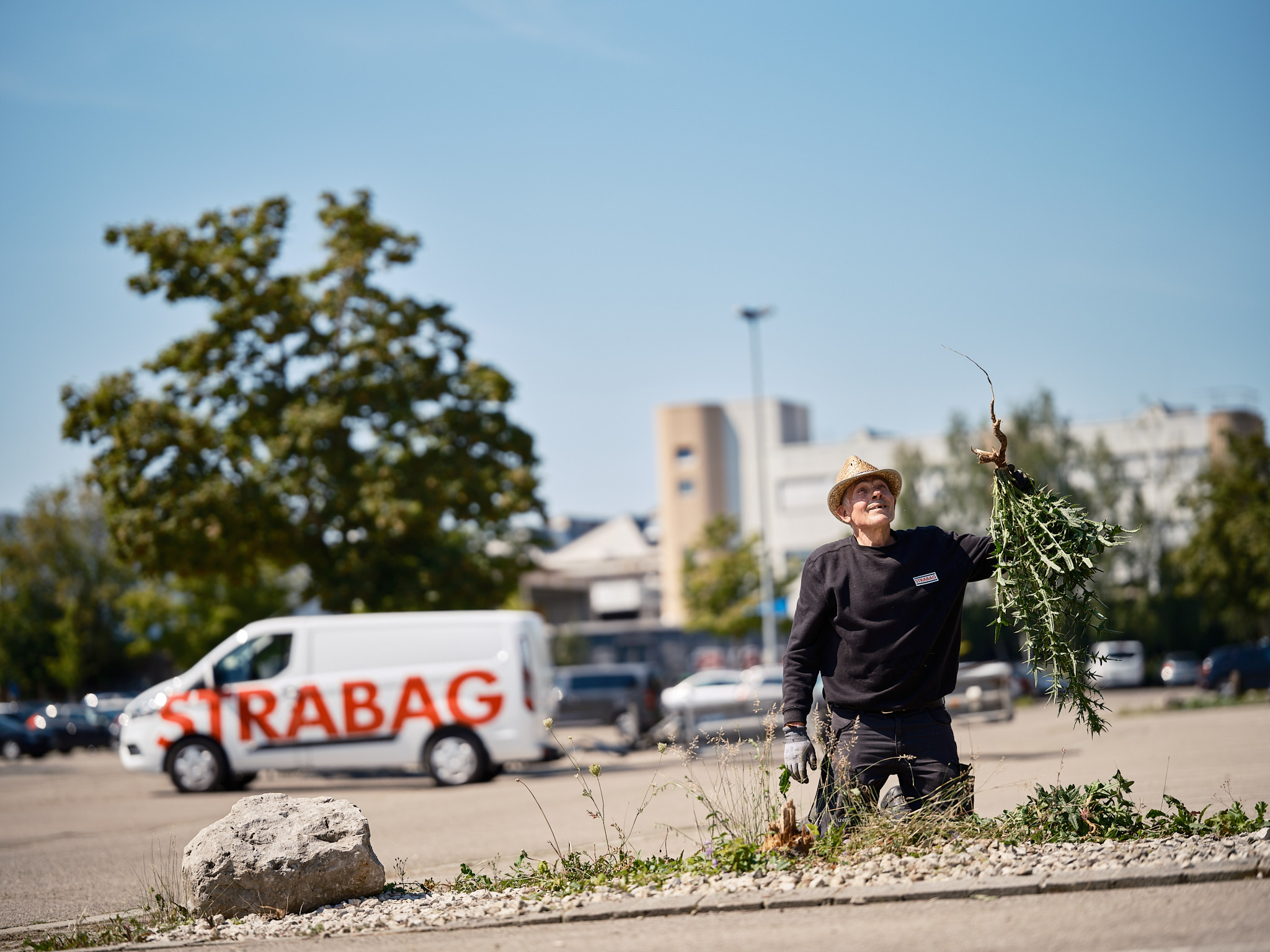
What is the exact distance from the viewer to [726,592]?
58500 mm

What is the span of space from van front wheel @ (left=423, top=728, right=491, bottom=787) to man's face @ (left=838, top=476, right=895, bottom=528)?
456 inches

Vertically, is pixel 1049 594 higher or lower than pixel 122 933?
higher

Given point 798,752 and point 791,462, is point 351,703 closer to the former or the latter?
point 798,752

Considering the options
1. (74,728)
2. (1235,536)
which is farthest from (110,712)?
(1235,536)

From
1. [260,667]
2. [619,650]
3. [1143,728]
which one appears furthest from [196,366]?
[619,650]

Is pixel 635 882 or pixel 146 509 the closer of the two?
pixel 635 882

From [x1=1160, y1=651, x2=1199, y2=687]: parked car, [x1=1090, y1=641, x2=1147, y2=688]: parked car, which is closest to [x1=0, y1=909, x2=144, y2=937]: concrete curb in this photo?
[x1=1160, y1=651, x2=1199, y2=687]: parked car

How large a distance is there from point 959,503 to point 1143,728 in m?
33.8

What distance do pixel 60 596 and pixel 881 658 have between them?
63.3 metres

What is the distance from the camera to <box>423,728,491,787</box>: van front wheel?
1731cm

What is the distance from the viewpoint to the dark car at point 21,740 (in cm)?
3791

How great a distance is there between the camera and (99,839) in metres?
12.6

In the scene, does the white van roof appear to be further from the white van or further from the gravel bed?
the gravel bed

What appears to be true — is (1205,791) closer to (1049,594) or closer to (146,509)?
(1049,594)
